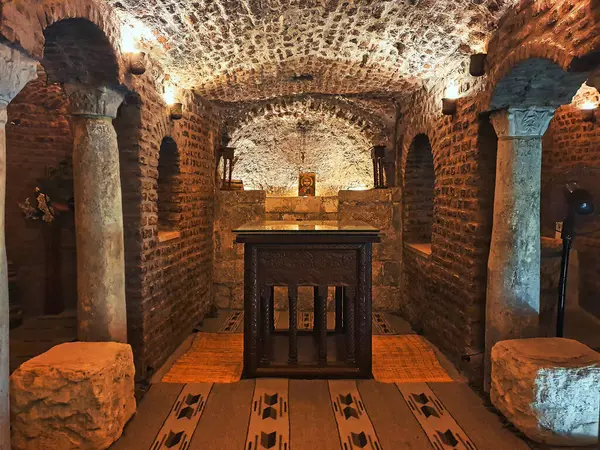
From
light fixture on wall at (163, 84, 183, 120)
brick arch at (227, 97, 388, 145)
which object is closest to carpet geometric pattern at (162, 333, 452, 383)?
light fixture on wall at (163, 84, 183, 120)

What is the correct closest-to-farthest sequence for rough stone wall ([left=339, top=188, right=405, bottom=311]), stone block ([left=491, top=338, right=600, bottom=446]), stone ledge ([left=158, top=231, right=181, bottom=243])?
1. stone block ([left=491, top=338, right=600, bottom=446])
2. stone ledge ([left=158, top=231, right=181, bottom=243])
3. rough stone wall ([left=339, top=188, right=405, bottom=311])

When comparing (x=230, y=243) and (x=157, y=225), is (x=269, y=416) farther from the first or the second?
(x=230, y=243)

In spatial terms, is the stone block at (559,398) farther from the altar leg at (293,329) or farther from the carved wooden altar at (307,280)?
the altar leg at (293,329)

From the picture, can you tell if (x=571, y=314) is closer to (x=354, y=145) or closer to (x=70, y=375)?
(x=354, y=145)

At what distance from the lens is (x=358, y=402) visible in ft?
11.9

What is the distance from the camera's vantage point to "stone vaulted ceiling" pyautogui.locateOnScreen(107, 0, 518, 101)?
3650 millimetres

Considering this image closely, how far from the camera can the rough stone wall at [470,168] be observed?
282cm

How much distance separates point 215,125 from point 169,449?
5006 millimetres

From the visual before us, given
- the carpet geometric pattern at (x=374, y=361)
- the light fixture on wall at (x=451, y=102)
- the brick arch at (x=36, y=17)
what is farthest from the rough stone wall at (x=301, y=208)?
the brick arch at (x=36, y=17)

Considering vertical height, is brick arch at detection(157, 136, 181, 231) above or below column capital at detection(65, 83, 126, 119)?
below

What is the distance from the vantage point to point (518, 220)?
3.66m

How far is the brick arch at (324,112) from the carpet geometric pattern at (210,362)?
340 cm

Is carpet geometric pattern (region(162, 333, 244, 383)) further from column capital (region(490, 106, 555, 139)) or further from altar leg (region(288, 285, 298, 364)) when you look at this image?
column capital (region(490, 106, 555, 139))

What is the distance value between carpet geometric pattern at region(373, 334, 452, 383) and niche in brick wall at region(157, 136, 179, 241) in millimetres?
2772
